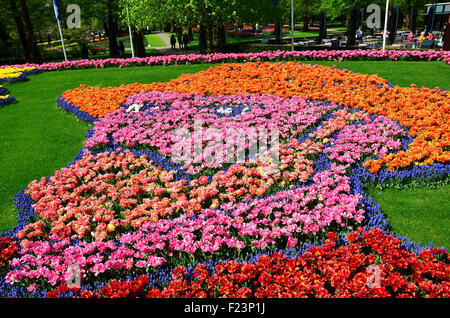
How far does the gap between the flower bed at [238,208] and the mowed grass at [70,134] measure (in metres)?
0.46

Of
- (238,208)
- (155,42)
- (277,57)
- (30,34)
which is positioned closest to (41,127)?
(238,208)

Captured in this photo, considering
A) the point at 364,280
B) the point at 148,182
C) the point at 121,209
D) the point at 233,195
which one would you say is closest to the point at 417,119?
the point at 233,195

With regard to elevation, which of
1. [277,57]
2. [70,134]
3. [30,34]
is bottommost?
[70,134]

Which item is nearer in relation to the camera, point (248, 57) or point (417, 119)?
point (417, 119)

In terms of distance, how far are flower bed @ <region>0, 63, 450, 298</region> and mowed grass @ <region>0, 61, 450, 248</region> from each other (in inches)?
18.2

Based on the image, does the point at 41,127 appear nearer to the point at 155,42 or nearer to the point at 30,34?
the point at 30,34

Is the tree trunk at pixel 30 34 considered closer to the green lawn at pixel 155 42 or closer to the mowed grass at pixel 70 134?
the mowed grass at pixel 70 134

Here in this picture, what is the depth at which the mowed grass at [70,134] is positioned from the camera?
572 cm

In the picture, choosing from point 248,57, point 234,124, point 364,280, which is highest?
point 248,57

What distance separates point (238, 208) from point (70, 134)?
7.39 metres

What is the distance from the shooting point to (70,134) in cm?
1059
